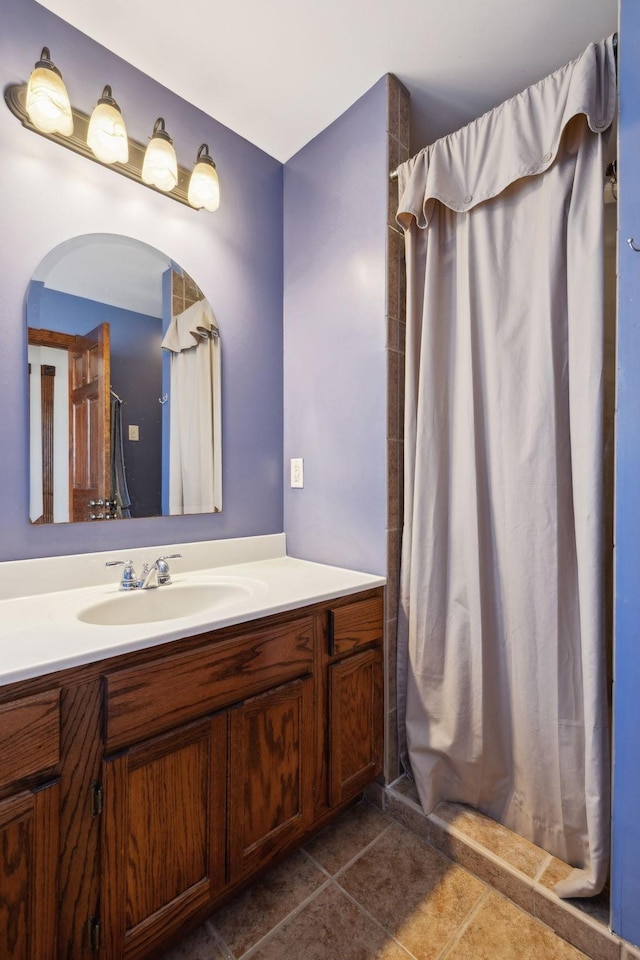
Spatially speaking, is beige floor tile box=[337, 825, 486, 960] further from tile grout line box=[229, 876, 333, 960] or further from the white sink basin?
the white sink basin

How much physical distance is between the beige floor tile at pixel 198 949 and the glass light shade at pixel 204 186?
2201mm

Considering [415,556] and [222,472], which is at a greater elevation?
[222,472]

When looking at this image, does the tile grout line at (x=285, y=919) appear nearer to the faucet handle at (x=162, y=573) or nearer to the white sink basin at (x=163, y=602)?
the white sink basin at (x=163, y=602)

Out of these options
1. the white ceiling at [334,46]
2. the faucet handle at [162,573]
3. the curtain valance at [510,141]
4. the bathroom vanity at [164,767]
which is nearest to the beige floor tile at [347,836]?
the bathroom vanity at [164,767]

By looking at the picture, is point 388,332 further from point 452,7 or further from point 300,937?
point 300,937

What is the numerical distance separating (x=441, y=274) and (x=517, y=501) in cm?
80

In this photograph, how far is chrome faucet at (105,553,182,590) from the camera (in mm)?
1325

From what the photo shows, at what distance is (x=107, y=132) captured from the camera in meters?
1.32

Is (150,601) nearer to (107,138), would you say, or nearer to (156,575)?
(156,575)

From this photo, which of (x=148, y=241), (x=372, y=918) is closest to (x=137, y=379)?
(x=148, y=241)

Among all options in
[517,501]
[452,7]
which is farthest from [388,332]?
[452,7]

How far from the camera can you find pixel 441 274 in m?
1.48

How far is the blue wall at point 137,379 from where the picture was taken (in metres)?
1.39

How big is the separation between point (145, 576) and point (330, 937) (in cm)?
106
